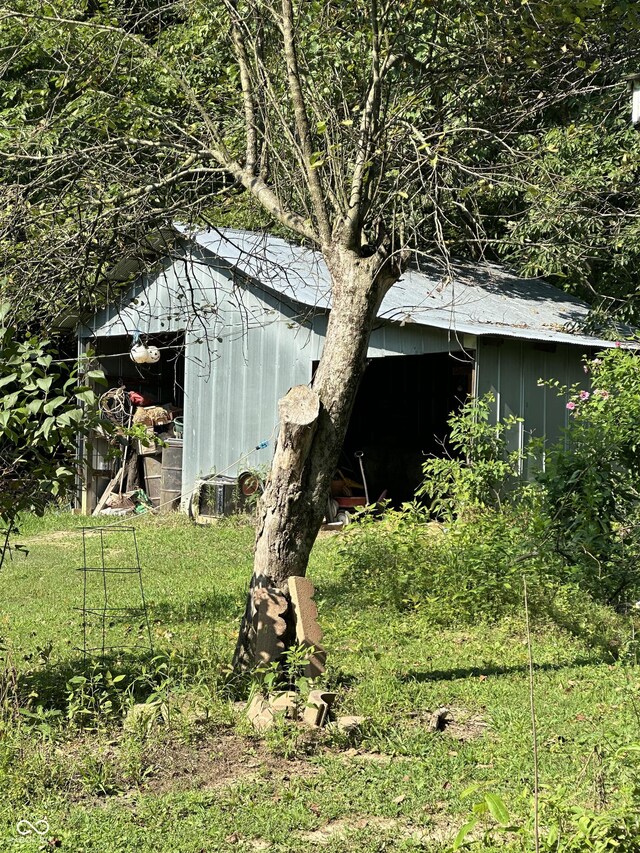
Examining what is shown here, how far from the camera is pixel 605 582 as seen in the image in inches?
323

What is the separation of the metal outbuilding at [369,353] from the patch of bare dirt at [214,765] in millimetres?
6354

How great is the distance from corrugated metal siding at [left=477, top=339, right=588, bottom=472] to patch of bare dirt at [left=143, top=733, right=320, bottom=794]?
844 cm

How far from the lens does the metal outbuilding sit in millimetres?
12984

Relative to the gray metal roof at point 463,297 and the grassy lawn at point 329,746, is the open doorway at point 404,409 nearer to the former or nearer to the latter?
the gray metal roof at point 463,297

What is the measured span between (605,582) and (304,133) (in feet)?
14.6

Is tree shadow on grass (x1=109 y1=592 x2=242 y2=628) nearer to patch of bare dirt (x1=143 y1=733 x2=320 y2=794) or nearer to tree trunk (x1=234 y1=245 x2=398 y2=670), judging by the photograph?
tree trunk (x1=234 y1=245 x2=398 y2=670)

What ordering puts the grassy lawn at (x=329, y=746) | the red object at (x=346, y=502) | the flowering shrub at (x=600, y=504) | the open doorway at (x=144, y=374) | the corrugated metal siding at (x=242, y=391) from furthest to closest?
1. the open doorway at (x=144, y=374)
2. the red object at (x=346, y=502)
3. the corrugated metal siding at (x=242, y=391)
4. the flowering shrub at (x=600, y=504)
5. the grassy lawn at (x=329, y=746)

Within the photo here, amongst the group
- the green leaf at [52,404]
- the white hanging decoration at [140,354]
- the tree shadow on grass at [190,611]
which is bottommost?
the tree shadow on grass at [190,611]

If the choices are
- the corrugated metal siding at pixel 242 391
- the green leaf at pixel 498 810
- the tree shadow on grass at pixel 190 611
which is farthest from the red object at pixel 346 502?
the green leaf at pixel 498 810

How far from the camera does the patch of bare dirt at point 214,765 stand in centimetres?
459

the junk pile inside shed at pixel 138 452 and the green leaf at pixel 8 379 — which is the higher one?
the green leaf at pixel 8 379

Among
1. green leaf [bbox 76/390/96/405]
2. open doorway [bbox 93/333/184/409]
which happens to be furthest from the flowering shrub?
open doorway [bbox 93/333/184/409]

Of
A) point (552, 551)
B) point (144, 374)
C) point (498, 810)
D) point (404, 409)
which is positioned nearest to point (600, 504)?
point (552, 551)

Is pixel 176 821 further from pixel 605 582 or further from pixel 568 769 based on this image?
pixel 605 582
